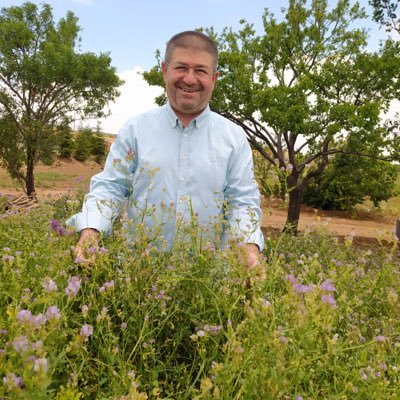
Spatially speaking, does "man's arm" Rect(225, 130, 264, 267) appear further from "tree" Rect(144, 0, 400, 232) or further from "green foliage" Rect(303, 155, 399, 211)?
"green foliage" Rect(303, 155, 399, 211)

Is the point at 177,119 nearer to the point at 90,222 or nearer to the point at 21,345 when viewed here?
the point at 90,222

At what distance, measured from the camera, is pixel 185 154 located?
8.75ft

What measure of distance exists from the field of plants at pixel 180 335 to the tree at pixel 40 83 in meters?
16.7

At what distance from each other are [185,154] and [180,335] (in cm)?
139

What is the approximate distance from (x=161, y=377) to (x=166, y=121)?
1643 mm

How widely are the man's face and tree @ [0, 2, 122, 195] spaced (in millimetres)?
15956

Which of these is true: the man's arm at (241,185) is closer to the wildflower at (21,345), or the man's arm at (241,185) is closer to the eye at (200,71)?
the eye at (200,71)

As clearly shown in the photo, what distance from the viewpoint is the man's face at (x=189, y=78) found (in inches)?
96.3

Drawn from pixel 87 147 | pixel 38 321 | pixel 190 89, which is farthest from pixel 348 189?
pixel 87 147

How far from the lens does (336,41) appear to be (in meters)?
12.8

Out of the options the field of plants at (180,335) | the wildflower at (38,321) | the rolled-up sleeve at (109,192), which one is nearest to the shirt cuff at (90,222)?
the rolled-up sleeve at (109,192)

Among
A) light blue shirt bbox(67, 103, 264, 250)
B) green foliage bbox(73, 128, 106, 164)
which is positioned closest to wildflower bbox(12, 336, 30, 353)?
light blue shirt bbox(67, 103, 264, 250)

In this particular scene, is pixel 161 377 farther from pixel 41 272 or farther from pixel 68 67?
pixel 68 67

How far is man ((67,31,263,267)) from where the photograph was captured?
2.46 meters
